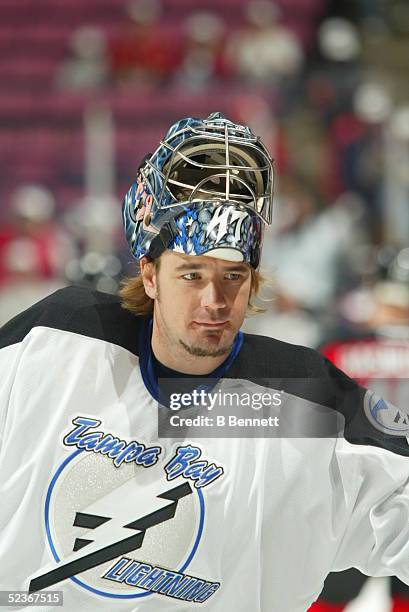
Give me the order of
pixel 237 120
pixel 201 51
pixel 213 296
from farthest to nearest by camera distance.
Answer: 1. pixel 201 51
2. pixel 237 120
3. pixel 213 296

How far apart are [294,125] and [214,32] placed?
3.84 ft

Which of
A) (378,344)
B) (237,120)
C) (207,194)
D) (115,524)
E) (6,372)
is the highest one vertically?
(237,120)

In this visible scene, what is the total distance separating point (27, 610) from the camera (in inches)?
61.2

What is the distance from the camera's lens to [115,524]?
1541 millimetres

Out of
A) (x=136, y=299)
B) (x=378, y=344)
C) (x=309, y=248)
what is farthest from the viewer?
(x=309, y=248)

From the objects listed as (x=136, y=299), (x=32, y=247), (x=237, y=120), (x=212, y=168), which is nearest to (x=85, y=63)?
(x=237, y=120)

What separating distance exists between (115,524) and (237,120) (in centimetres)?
344

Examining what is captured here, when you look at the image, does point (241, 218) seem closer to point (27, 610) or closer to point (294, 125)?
point (27, 610)

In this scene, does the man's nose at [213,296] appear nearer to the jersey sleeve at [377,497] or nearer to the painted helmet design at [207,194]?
the painted helmet design at [207,194]

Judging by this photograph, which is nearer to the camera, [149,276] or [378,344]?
[149,276]

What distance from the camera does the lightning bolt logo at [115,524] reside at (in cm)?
154

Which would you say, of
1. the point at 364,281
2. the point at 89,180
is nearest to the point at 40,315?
the point at 364,281

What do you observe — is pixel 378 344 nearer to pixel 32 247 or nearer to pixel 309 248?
pixel 309 248

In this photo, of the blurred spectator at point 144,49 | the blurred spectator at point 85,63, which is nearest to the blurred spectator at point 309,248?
the blurred spectator at point 144,49
